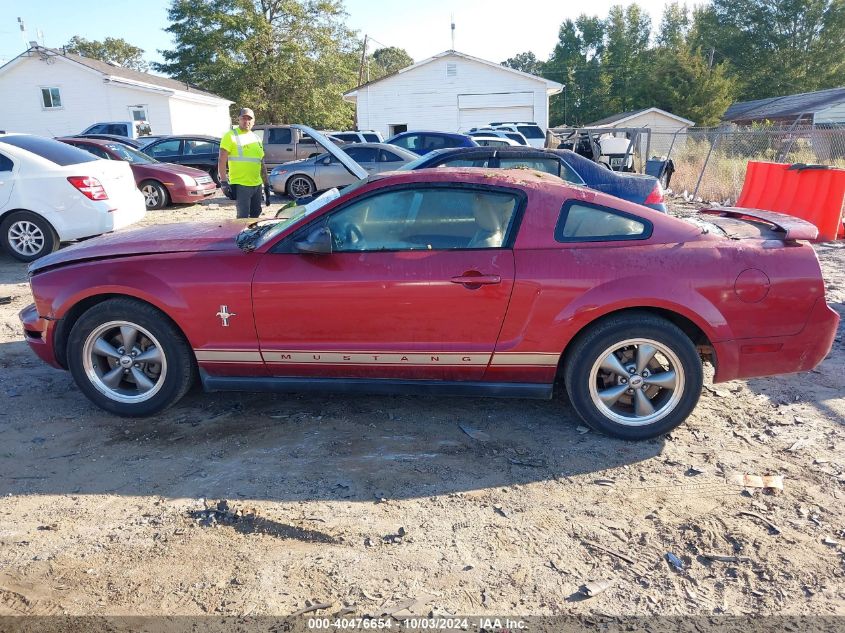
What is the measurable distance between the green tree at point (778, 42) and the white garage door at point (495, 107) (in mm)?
29145

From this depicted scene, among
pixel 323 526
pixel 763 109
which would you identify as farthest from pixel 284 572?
pixel 763 109

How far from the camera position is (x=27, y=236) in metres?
8.41

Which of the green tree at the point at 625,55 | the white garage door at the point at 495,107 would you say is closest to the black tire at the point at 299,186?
the white garage door at the point at 495,107

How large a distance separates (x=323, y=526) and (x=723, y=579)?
1.75m

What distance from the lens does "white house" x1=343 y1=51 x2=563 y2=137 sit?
35.2 m

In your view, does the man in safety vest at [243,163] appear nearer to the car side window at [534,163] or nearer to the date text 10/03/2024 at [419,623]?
the car side window at [534,163]

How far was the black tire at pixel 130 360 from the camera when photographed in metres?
3.96

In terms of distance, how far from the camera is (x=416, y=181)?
3.91 m

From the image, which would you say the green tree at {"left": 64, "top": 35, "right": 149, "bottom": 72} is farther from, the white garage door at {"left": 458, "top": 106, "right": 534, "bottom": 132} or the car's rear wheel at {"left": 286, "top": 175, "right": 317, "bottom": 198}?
the car's rear wheel at {"left": 286, "top": 175, "right": 317, "bottom": 198}

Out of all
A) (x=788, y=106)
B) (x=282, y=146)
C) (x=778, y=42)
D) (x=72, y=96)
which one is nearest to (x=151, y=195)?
(x=282, y=146)

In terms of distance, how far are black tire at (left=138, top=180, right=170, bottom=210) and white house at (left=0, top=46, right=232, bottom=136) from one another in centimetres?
2249

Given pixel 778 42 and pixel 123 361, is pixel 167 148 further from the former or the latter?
pixel 778 42

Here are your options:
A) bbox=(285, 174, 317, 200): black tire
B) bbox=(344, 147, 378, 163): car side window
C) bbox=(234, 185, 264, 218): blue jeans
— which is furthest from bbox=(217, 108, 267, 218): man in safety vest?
bbox=(285, 174, 317, 200): black tire

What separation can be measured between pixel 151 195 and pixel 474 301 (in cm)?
1134
